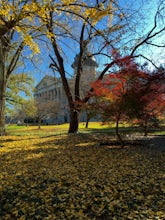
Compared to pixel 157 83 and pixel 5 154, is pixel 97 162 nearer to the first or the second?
pixel 5 154

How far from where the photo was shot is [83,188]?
2.98 m

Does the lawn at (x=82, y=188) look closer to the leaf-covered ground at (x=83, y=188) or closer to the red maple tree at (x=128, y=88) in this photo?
the leaf-covered ground at (x=83, y=188)

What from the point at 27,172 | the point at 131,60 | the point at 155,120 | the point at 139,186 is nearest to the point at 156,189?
the point at 139,186

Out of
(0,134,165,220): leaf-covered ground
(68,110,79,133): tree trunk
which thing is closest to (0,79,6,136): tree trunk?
(68,110,79,133): tree trunk

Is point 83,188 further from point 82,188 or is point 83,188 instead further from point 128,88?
point 128,88

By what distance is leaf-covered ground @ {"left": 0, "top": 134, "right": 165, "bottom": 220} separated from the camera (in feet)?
7.63

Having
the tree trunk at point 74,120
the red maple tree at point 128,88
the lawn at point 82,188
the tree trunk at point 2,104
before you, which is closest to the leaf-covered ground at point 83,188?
the lawn at point 82,188

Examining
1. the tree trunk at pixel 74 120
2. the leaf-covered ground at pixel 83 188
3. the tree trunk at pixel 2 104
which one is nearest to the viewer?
the leaf-covered ground at pixel 83 188

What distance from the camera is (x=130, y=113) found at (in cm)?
630

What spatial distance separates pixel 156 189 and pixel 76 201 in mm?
1274

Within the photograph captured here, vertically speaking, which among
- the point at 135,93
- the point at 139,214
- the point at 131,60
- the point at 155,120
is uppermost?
the point at 131,60

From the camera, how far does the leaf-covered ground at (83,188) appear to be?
2326 millimetres

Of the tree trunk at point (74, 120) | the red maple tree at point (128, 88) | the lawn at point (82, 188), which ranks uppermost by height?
the red maple tree at point (128, 88)

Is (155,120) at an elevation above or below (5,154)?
above
